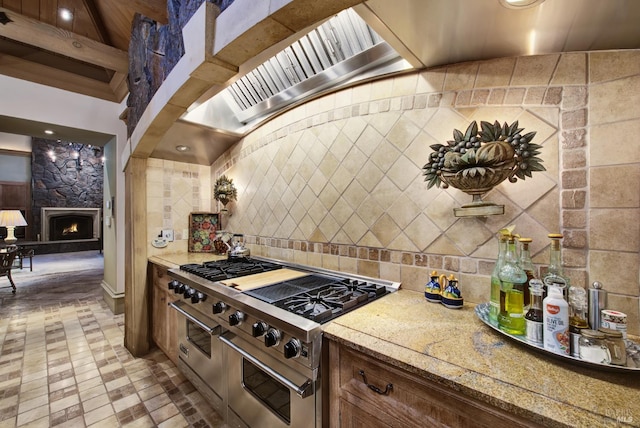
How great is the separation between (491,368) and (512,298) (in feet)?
1.06

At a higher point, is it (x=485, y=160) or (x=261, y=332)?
(x=485, y=160)

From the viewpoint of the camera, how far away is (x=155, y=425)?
1624 millimetres

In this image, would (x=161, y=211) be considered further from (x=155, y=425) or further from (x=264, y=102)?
(x=155, y=425)

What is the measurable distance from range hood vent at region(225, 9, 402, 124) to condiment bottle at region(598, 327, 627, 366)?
→ 1.42 m

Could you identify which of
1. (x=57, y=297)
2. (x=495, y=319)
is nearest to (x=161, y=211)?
(x=495, y=319)

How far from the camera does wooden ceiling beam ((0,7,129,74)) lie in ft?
8.57

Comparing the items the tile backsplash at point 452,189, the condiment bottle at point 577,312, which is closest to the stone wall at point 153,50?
the tile backsplash at point 452,189

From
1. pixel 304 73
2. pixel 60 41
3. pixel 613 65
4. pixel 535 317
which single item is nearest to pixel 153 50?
pixel 304 73

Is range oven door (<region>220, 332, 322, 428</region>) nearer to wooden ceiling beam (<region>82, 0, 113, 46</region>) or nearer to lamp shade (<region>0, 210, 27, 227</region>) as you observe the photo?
wooden ceiling beam (<region>82, 0, 113, 46</region>)

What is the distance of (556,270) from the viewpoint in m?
0.95

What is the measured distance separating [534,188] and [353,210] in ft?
2.97

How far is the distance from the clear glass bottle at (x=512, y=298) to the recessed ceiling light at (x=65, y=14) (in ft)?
15.6

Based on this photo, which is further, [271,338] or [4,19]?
[4,19]

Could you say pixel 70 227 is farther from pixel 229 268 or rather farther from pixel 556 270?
pixel 556 270
